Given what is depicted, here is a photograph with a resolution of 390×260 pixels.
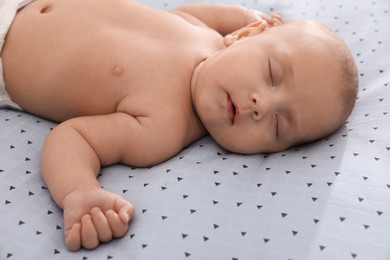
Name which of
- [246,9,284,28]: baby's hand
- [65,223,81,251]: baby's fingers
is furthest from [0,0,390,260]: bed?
[246,9,284,28]: baby's hand

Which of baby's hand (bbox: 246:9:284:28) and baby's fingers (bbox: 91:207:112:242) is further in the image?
baby's hand (bbox: 246:9:284:28)

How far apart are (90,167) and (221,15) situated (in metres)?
0.72

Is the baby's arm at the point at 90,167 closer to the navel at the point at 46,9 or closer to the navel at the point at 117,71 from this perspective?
the navel at the point at 117,71

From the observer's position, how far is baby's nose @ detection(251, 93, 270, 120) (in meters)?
1.18

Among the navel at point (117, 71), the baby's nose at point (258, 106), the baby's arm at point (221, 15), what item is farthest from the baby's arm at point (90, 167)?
the baby's arm at point (221, 15)

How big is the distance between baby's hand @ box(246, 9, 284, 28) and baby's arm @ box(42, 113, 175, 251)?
551mm

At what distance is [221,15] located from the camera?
5.36ft

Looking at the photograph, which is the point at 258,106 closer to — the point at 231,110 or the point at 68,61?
the point at 231,110

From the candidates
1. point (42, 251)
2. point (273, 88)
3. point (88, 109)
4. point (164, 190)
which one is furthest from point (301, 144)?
point (42, 251)

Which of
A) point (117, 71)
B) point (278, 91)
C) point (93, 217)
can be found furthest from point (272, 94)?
point (93, 217)

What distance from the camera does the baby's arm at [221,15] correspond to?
163cm

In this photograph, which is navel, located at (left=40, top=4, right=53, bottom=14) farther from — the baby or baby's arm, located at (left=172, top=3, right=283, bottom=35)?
baby's arm, located at (left=172, top=3, right=283, bottom=35)

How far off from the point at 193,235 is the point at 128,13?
650 millimetres

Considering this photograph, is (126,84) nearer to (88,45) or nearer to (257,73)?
(88,45)
